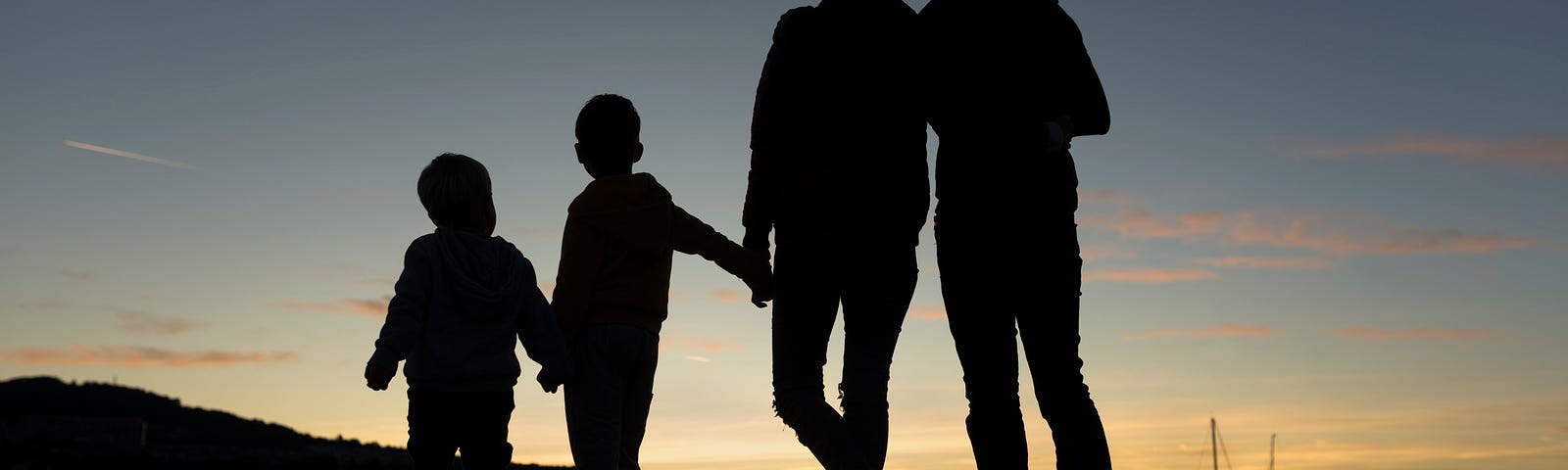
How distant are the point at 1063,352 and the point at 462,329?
262cm

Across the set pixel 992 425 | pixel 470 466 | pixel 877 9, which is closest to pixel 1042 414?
pixel 992 425

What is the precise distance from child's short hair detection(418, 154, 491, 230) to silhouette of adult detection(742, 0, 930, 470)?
1.25m

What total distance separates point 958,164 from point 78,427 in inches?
1237

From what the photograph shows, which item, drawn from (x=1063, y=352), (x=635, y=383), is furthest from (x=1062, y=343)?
(x=635, y=383)

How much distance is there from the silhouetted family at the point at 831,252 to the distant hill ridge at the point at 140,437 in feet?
41.1

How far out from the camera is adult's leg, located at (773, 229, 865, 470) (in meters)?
5.32

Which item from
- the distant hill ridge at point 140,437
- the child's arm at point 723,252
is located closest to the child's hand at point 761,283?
the child's arm at point 723,252

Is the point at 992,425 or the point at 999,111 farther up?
the point at 999,111

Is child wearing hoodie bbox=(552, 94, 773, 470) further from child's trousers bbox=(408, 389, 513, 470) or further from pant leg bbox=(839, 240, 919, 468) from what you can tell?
pant leg bbox=(839, 240, 919, 468)

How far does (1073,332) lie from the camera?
480 centimetres

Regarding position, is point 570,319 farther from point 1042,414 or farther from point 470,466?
point 1042,414

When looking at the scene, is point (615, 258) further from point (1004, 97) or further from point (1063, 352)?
point (1063, 352)

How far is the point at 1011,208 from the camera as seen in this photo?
4781 millimetres

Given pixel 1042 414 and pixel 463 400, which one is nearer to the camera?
pixel 1042 414
